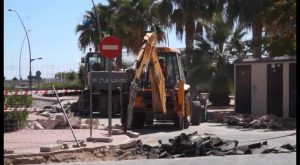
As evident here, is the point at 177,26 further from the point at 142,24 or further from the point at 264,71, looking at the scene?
the point at 264,71

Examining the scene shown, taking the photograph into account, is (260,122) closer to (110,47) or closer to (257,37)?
(110,47)

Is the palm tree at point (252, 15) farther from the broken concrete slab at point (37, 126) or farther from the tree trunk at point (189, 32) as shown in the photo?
the broken concrete slab at point (37, 126)

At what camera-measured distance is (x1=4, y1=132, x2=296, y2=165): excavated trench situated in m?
11.6

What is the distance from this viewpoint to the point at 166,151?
1249 centimetres

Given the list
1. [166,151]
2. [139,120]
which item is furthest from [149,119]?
[166,151]

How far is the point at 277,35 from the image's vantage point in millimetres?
26766

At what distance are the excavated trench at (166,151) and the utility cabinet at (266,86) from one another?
31.9 ft

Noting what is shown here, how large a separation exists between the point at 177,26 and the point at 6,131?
1988 cm

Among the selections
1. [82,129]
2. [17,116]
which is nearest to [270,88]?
[82,129]

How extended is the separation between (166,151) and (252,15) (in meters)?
19.1

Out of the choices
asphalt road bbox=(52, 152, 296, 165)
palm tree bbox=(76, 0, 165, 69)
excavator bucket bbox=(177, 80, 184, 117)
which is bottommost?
asphalt road bbox=(52, 152, 296, 165)

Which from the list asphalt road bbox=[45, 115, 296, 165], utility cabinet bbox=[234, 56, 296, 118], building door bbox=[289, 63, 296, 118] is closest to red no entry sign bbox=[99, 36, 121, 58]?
asphalt road bbox=[45, 115, 296, 165]

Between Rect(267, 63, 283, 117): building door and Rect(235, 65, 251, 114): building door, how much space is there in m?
1.57

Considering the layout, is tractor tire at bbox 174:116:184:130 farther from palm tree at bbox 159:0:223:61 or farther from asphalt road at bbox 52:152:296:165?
palm tree at bbox 159:0:223:61
